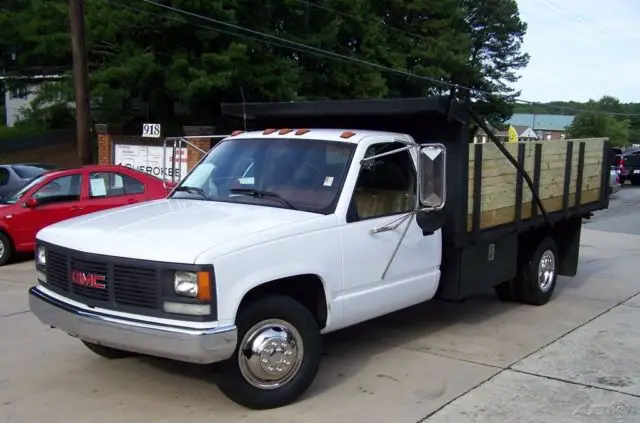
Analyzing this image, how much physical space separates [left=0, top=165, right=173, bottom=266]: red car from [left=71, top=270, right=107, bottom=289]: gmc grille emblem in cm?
679

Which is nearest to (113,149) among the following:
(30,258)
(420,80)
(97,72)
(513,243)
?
(97,72)

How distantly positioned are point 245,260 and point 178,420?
3.92 ft

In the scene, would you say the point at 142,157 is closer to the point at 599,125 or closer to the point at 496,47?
the point at 496,47

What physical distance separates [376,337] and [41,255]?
10.5 ft

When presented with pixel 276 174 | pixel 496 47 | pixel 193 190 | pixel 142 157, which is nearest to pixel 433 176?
pixel 276 174

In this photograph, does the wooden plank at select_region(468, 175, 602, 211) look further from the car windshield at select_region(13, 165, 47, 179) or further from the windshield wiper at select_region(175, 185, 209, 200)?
the car windshield at select_region(13, 165, 47, 179)

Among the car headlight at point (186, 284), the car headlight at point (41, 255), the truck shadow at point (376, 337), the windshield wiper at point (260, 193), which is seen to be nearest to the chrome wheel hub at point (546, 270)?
the truck shadow at point (376, 337)

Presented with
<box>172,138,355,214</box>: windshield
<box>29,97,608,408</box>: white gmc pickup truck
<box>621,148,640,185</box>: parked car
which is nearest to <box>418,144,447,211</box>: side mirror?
<box>29,97,608,408</box>: white gmc pickup truck

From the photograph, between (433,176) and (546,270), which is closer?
(433,176)

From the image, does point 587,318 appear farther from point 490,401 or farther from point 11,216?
point 11,216

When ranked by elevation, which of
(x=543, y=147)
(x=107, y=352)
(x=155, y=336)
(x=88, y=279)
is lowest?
(x=107, y=352)

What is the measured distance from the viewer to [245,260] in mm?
4539

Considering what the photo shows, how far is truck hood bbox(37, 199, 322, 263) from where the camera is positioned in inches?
176

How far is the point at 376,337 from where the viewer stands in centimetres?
686
